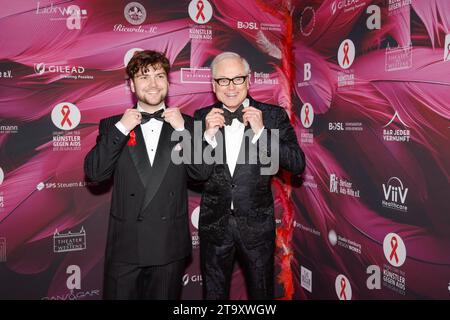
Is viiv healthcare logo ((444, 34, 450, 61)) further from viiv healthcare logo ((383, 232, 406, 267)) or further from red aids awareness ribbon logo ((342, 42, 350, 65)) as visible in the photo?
viiv healthcare logo ((383, 232, 406, 267))

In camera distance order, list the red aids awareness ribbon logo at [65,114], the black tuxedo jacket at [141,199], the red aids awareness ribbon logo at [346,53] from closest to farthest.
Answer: the black tuxedo jacket at [141,199] → the red aids awareness ribbon logo at [346,53] → the red aids awareness ribbon logo at [65,114]

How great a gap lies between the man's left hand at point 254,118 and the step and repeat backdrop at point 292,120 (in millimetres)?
821

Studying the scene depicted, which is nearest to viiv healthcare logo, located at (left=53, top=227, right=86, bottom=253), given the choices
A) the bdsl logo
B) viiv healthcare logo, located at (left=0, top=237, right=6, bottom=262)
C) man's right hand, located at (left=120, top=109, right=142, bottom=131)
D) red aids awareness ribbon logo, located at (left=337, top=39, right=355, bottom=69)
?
viiv healthcare logo, located at (left=0, top=237, right=6, bottom=262)

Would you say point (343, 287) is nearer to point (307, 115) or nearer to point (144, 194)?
point (307, 115)

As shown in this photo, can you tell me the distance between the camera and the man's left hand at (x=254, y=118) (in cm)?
230

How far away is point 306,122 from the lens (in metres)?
3.39

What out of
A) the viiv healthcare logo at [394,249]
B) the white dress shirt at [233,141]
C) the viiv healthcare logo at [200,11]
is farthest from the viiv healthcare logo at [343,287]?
the viiv healthcare logo at [200,11]

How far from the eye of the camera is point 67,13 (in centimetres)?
296

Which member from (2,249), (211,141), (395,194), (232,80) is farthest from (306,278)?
(2,249)

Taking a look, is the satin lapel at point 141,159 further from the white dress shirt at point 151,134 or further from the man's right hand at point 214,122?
the man's right hand at point 214,122

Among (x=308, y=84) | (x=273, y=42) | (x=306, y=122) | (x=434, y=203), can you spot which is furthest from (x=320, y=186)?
(x=273, y=42)

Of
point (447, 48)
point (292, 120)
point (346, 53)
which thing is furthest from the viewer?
point (292, 120)

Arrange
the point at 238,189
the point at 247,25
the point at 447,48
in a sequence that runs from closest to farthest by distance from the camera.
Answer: the point at 447,48 < the point at 238,189 < the point at 247,25

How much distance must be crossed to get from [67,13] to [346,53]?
6.94 ft
